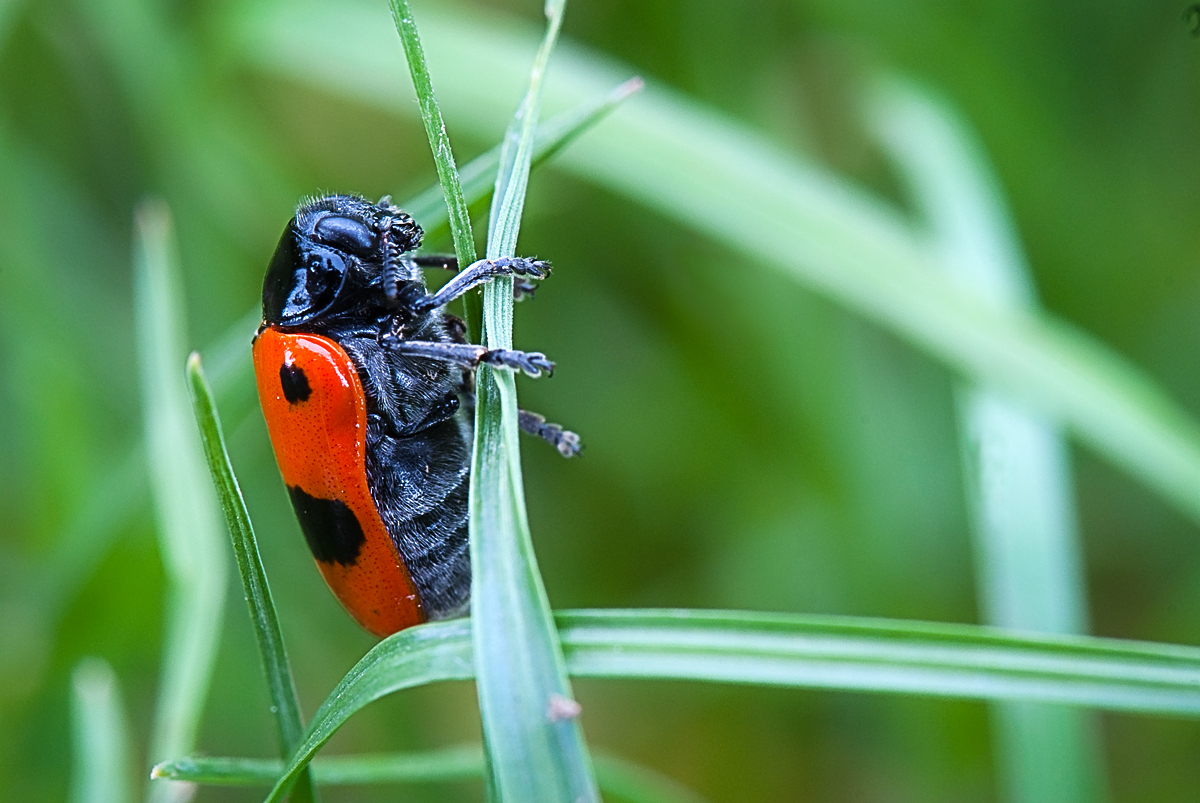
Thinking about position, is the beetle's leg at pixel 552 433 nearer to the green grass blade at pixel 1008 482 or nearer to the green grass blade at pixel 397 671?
the green grass blade at pixel 397 671

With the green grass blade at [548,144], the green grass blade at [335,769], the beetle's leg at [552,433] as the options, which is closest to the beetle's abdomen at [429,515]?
the beetle's leg at [552,433]

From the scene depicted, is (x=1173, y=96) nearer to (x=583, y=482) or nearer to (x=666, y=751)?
(x=583, y=482)

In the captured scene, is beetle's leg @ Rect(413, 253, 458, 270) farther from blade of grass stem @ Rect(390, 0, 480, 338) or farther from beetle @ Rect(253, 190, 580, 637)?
blade of grass stem @ Rect(390, 0, 480, 338)

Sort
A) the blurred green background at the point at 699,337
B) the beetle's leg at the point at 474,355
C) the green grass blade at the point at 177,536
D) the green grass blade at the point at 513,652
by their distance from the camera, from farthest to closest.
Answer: the blurred green background at the point at 699,337
the green grass blade at the point at 177,536
the beetle's leg at the point at 474,355
the green grass blade at the point at 513,652

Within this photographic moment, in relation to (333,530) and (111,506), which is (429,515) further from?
(111,506)

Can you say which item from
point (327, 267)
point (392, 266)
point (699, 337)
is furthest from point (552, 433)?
point (699, 337)

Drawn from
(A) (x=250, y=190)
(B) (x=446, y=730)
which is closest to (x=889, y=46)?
(A) (x=250, y=190)
